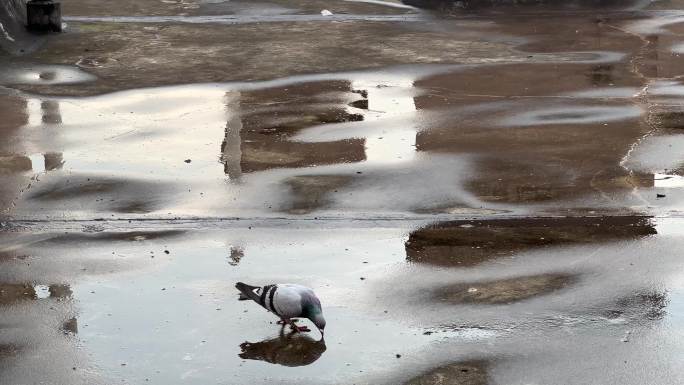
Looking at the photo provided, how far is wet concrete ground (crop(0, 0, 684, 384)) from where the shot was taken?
7.47m

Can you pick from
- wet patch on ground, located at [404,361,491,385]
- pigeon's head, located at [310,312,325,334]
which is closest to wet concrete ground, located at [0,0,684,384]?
wet patch on ground, located at [404,361,491,385]

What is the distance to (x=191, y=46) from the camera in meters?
18.7

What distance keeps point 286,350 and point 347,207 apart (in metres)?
3.18

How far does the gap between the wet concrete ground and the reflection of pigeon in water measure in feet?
0.07

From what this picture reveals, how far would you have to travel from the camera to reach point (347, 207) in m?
10.5

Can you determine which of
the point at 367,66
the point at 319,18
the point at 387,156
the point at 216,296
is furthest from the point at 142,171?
the point at 319,18

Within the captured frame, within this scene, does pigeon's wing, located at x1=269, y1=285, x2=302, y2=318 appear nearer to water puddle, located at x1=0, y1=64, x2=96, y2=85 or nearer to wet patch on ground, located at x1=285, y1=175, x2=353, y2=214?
wet patch on ground, located at x1=285, y1=175, x2=353, y2=214

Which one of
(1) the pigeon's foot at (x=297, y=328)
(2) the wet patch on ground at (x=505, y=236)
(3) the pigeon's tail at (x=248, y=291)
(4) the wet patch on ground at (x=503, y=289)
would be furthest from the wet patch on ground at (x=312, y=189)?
(1) the pigeon's foot at (x=297, y=328)

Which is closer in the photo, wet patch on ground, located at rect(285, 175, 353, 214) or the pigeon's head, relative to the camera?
the pigeon's head

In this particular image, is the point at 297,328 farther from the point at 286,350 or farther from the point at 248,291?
→ the point at 248,291

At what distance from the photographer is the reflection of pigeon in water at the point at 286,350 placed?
734 cm

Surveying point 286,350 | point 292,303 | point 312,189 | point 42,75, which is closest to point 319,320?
point 292,303

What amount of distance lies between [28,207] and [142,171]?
4.85 feet

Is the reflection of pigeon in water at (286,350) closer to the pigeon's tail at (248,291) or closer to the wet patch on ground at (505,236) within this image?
the pigeon's tail at (248,291)
